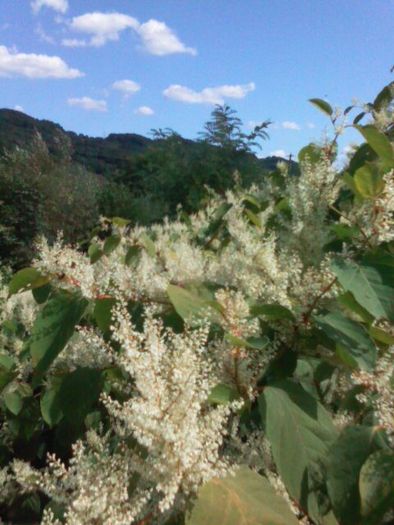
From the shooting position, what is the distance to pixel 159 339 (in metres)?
1.09

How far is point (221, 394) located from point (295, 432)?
173 mm

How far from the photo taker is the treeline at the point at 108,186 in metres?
10.1

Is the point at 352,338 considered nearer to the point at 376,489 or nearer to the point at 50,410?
the point at 376,489

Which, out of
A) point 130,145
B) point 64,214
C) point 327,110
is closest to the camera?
point 327,110

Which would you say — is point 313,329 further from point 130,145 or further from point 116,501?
point 130,145

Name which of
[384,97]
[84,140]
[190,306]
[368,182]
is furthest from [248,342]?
[84,140]

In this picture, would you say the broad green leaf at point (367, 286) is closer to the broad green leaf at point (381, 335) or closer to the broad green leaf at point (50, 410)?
the broad green leaf at point (381, 335)

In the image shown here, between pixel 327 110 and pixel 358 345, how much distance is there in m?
0.91

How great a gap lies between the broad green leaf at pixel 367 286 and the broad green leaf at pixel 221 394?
0.32 metres

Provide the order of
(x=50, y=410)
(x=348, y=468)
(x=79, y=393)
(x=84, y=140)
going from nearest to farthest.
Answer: (x=348, y=468) → (x=79, y=393) → (x=50, y=410) → (x=84, y=140)

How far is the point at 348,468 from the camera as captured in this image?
1097 mm

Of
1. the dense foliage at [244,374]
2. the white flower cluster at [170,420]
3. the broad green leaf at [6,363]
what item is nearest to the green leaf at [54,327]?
the dense foliage at [244,374]

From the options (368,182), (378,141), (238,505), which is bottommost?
(238,505)

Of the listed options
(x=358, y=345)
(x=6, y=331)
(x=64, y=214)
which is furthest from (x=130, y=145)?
(x=358, y=345)
